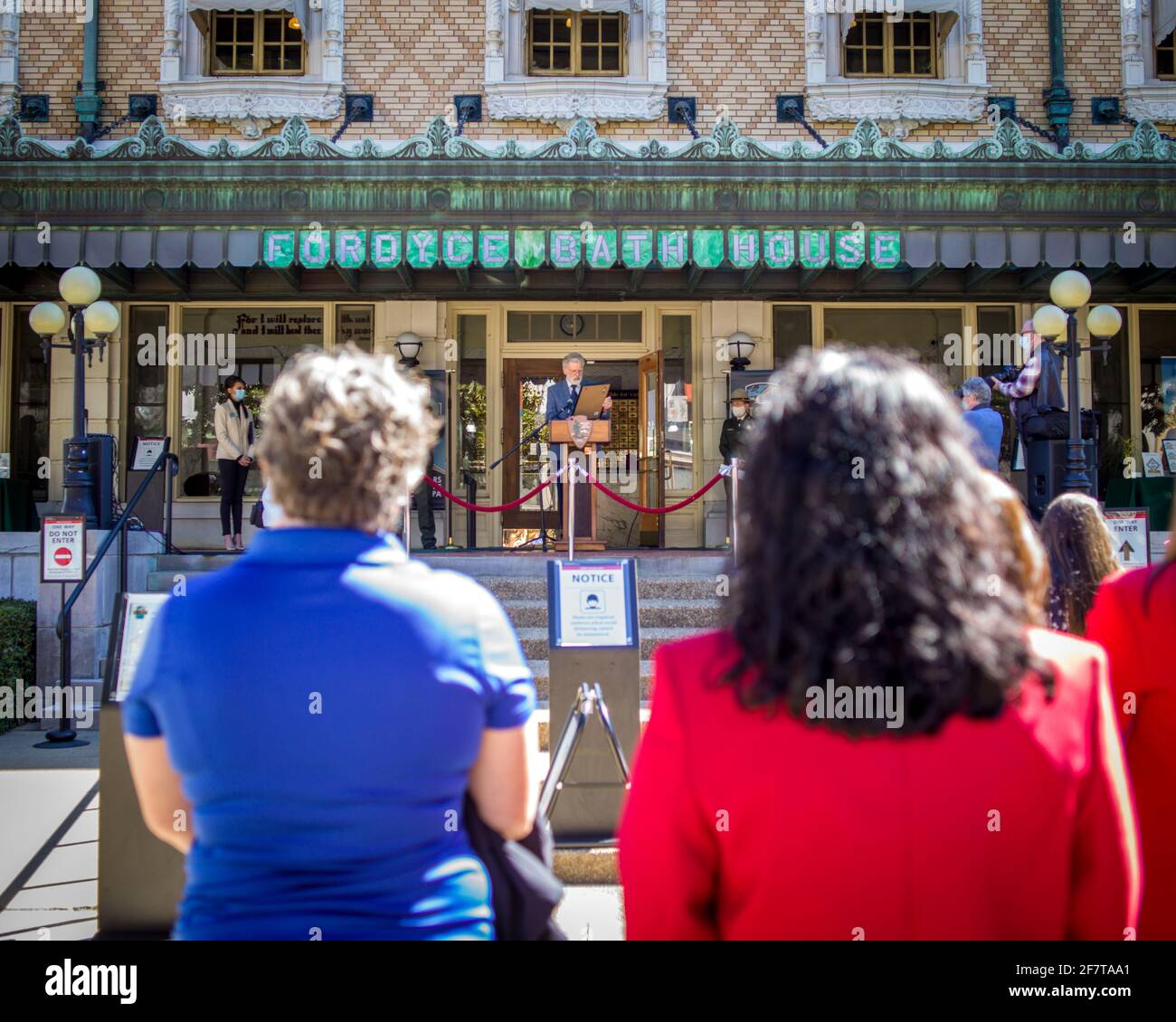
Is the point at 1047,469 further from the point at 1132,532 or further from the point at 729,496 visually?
the point at 729,496

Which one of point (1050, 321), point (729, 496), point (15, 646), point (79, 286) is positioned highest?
point (79, 286)

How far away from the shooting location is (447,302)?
14516mm

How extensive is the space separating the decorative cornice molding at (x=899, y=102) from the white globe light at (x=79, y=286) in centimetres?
1006

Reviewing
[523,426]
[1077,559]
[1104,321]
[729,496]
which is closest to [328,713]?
[1077,559]

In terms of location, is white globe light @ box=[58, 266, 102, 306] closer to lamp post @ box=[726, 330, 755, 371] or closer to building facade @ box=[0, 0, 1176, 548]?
building facade @ box=[0, 0, 1176, 548]

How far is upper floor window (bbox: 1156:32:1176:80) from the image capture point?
49.5ft

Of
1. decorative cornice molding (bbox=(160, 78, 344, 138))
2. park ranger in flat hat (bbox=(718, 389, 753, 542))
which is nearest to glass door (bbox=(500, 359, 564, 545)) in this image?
park ranger in flat hat (bbox=(718, 389, 753, 542))

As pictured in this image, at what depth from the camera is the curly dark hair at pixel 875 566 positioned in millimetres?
1477

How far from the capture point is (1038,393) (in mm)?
10688

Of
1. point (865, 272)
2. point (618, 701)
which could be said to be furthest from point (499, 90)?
point (618, 701)

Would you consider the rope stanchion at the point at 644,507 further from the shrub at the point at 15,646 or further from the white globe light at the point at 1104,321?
the shrub at the point at 15,646

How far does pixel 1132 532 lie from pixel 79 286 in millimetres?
10007
